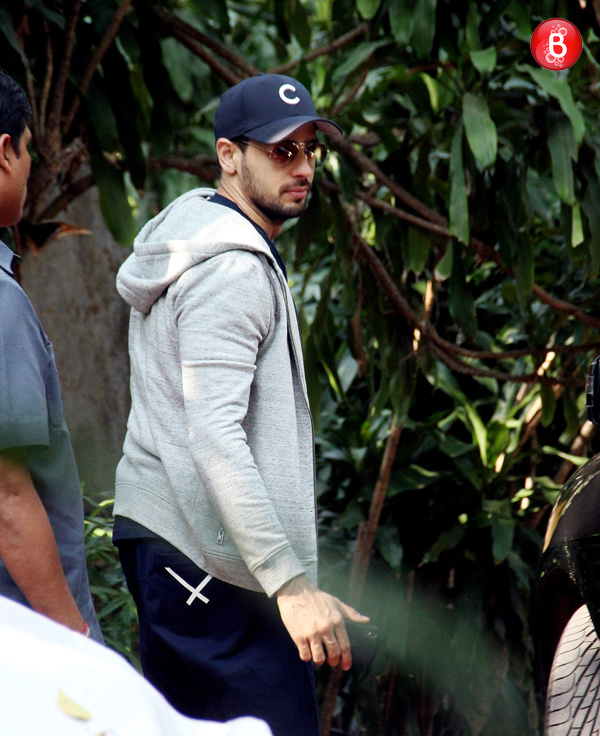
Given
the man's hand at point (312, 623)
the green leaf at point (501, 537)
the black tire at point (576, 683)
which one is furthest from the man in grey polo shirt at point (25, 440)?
the green leaf at point (501, 537)

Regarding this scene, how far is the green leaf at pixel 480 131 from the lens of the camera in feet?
9.82

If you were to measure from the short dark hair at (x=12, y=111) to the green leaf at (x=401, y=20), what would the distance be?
1812 mm

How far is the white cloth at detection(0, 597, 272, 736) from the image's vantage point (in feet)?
2.89

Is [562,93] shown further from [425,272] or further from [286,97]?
[286,97]

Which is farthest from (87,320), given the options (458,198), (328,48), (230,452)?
(230,452)

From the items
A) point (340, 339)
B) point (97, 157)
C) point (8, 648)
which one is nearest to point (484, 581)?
point (340, 339)

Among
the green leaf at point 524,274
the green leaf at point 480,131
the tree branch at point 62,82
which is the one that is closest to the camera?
the tree branch at point 62,82

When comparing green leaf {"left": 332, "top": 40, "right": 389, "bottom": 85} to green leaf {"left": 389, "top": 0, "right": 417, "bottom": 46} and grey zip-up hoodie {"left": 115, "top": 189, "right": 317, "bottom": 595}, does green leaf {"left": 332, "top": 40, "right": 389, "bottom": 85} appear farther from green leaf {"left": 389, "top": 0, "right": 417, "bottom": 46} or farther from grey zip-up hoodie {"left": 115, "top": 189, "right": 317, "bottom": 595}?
grey zip-up hoodie {"left": 115, "top": 189, "right": 317, "bottom": 595}

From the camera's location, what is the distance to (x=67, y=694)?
0.91m

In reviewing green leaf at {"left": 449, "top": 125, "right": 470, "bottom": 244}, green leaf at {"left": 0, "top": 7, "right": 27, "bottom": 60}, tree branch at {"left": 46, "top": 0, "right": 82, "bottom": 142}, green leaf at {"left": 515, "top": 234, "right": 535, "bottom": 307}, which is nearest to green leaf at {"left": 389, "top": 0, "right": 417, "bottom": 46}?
green leaf at {"left": 449, "top": 125, "right": 470, "bottom": 244}

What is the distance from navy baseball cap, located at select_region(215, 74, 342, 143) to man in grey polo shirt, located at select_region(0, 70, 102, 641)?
0.46m

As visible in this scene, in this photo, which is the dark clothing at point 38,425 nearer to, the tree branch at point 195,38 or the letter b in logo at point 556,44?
the tree branch at point 195,38

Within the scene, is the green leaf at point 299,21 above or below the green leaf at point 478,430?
above

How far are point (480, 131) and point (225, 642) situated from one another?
6.49 feet
